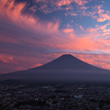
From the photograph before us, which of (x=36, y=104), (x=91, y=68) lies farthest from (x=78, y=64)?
(x=36, y=104)

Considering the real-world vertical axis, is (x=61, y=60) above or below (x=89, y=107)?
above

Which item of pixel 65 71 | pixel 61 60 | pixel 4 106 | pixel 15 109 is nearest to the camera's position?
pixel 15 109

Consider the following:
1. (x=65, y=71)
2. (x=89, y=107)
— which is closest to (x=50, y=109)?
(x=89, y=107)

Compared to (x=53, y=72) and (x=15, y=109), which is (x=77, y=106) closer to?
(x=15, y=109)

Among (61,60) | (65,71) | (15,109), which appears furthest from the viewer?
(65,71)

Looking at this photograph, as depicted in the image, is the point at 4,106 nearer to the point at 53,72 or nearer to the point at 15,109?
the point at 15,109

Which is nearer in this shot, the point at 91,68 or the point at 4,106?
the point at 4,106

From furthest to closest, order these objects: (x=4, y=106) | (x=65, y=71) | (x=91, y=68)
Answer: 1. (x=65, y=71)
2. (x=91, y=68)
3. (x=4, y=106)

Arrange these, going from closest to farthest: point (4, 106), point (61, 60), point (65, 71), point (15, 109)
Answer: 1. point (15, 109)
2. point (4, 106)
3. point (61, 60)
4. point (65, 71)

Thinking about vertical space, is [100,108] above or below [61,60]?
below
